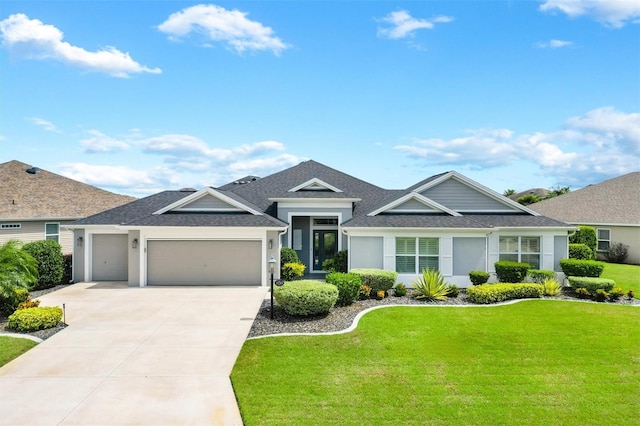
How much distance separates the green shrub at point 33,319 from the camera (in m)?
11.0

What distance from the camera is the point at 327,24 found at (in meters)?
14.9

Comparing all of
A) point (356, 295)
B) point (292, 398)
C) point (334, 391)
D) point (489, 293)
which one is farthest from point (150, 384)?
point (489, 293)

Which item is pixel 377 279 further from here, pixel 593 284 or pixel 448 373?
pixel 593 284

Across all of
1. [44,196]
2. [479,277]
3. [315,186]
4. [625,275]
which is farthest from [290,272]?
[625,275]

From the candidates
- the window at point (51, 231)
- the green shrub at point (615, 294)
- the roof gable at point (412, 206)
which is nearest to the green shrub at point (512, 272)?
the green shrub at point (615, 294)

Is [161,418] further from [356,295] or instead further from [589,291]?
[589,291]

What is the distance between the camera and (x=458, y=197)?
65.5 ft

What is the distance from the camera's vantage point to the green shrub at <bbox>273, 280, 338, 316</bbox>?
11.8 metres


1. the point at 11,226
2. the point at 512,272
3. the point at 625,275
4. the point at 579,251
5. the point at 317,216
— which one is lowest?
the point at 625,275

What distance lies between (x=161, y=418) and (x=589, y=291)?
15.4m

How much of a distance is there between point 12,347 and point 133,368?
3662 millimetres

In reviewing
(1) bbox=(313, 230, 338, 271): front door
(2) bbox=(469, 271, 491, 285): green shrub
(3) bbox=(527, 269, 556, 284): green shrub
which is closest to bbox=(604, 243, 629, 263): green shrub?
(3) bbox=(527, 269, 556, 284): green shrub

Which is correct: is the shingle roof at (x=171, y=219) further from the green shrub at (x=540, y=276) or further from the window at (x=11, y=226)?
the green shrub at (x=540, y=276)

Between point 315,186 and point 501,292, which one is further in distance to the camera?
point 315,186
